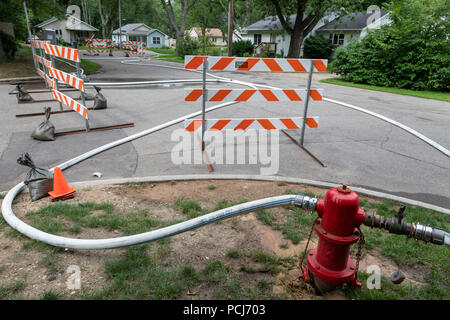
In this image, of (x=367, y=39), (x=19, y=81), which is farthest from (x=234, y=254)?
(x=367, y=39)

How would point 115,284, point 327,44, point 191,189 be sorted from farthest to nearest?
point 327,44
point 191,189
point 115,284

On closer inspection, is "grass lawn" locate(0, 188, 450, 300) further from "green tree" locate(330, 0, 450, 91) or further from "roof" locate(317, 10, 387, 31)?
"roof" locate(317, 10, 387, 31)

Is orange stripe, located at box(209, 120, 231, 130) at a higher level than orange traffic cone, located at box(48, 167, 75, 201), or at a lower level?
higher

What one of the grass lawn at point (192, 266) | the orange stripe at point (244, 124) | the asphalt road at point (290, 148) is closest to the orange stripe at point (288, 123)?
the asphalt road at point (290, 148)

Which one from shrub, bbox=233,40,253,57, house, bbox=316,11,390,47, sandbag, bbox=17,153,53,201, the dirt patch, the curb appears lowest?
the dirt patch

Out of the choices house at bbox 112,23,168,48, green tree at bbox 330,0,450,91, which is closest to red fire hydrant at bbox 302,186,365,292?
green tree at bbox 330,0,450,91

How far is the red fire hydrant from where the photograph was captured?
2.16 m

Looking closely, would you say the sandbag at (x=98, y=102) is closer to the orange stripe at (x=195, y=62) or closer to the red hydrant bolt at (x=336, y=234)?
the orange stripe at (x=195, y=62)

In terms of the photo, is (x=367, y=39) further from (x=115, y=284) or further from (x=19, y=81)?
(x=115, y=284)

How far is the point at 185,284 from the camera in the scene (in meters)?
2.67

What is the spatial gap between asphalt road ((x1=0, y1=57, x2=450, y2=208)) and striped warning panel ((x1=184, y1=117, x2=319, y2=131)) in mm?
611

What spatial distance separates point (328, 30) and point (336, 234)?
3825 cm

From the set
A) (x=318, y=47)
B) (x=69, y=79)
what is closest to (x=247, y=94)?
(x=69, y=79)
